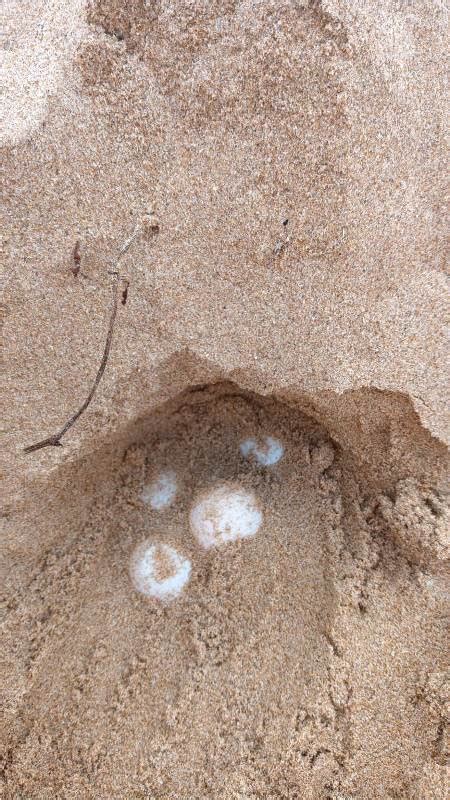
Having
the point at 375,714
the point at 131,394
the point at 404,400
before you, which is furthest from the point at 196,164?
the point at 375,714

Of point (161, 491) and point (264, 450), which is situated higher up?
point (264, 450)

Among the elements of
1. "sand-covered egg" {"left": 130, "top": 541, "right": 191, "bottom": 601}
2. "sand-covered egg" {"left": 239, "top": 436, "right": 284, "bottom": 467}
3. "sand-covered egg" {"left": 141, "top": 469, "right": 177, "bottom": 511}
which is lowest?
"sand-covered egg" {"left": 130, "top": 541, "right": 191, "bottom": 601}

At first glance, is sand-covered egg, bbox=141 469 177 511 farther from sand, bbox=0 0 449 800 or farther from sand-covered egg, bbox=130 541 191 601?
sand-covered egg, bbox=130 541 191 601

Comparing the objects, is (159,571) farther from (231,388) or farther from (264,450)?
(231,388)

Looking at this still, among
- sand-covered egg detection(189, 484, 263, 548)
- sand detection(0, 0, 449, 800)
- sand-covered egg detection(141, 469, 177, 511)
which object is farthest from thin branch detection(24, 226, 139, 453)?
sand-covered egg detection(189, 484, 263, 548)

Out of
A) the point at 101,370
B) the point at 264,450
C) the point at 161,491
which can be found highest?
the point at 101,370

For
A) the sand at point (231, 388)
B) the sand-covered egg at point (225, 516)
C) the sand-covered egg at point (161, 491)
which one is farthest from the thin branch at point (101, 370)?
the sand-covered egg at point (225, 516)

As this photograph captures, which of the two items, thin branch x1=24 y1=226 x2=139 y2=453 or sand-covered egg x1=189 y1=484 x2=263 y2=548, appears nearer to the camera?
thin branch x1=24 y1=226 x2=139 y2=453

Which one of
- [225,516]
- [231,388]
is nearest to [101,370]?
[231,388]
